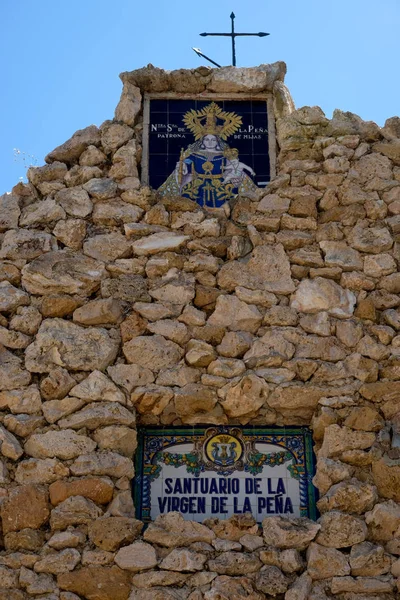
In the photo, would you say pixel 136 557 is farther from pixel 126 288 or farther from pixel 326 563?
pixel 126 288

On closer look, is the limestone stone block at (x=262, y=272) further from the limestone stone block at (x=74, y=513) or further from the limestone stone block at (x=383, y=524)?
the limestone stone block at (x=74, y=513)

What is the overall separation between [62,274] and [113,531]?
1976 millimetres

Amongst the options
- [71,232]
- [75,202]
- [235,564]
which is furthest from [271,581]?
[75,202]

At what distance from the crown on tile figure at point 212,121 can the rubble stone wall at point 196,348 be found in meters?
0.20

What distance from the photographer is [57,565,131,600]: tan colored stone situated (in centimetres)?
565

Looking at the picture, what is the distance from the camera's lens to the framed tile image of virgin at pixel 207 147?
748 cm

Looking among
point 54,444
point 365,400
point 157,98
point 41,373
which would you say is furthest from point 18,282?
point 365,400

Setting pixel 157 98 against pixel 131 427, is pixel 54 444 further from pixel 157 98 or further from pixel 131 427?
pixel 157 98

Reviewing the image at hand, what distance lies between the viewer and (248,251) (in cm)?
708

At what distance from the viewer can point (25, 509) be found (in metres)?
5.92

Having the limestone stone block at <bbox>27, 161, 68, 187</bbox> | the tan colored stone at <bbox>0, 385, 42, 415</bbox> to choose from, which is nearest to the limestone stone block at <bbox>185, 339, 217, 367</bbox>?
the tan colored stone at <bbox>0, 385, 42, 415</bbox>

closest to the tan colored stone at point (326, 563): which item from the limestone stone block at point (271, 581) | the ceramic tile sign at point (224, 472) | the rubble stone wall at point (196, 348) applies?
the rubble stone wall at point (196, 348)

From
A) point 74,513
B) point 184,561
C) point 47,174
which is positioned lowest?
point 184,561

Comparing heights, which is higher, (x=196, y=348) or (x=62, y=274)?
(x=62, y=274)
